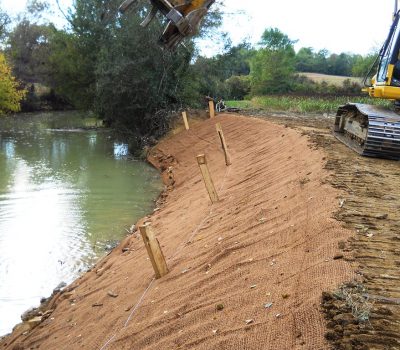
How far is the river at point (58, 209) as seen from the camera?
30.9ft

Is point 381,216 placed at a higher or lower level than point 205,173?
higher

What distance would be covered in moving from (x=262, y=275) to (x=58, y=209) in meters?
10.2

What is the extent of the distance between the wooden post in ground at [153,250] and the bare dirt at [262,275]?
0.20 m

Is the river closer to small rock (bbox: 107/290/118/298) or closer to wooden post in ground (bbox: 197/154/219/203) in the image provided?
small rock (bbox: 107/290/118/298)

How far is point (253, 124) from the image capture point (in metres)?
19.5

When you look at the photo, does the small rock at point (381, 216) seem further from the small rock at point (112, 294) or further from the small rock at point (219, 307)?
the small rock at point (112, 294)

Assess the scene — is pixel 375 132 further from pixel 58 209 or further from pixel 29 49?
pixel 29 49

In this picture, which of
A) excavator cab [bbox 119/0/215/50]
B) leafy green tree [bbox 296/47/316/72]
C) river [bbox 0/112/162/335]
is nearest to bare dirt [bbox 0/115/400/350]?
river [bbox 0/112/162/335]

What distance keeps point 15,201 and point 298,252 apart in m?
11.8

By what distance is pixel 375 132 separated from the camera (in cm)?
972

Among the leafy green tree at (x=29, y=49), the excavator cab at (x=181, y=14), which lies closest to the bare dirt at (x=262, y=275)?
the excavator cab at (x=181, y=14)

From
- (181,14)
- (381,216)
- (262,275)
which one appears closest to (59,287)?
(262,275)

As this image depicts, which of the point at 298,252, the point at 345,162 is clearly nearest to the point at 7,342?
the point at 298,252

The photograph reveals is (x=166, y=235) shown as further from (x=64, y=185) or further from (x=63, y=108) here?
(x=63, y=108)
